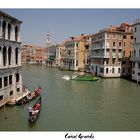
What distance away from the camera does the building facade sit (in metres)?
12.0

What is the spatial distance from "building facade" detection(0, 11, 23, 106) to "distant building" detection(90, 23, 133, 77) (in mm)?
14947

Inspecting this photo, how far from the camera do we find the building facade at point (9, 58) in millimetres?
12000

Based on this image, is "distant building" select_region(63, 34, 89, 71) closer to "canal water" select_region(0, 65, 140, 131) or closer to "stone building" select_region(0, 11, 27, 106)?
"canal water" select_region(0, 65, 140, 131)

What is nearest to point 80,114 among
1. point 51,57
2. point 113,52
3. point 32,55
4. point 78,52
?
point 113,52

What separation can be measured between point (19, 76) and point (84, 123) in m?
5.96

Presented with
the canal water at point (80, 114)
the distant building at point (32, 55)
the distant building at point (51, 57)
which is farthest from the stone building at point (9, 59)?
the distant building at point (32, 55)

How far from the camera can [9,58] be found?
43.0ft

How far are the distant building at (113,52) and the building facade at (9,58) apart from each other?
1495 centimetres

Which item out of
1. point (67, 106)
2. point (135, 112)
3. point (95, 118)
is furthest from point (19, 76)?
point (135, 112)

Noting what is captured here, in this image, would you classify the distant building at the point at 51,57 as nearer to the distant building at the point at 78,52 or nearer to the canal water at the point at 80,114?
the distant building at the point at 78,52

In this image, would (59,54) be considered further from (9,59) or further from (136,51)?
(9,59)

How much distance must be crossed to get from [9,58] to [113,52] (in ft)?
55.9

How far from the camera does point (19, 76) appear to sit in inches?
571

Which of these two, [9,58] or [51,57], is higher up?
[51,57]
